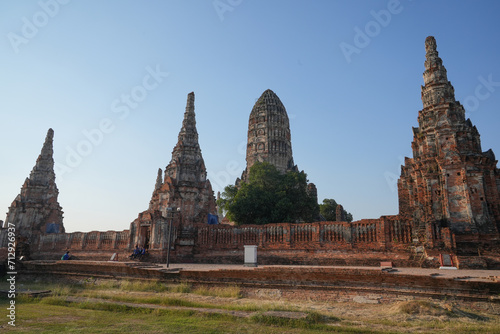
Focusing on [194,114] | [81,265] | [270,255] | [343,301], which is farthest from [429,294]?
[194,114]

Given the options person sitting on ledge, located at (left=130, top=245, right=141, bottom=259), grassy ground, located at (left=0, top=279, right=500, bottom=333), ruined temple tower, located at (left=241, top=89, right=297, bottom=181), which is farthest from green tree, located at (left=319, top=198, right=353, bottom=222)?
grassy ground, located at (left=0, top=279, right=500, bottom=333)

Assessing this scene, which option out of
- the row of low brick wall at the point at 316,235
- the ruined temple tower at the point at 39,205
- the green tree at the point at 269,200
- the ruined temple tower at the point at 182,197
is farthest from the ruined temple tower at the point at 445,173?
the ruined temple tower at the point at 39,205

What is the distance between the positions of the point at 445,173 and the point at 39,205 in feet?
106

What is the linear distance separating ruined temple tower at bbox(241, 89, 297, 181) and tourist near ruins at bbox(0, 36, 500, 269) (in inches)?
797

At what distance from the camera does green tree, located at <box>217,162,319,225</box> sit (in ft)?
91.2

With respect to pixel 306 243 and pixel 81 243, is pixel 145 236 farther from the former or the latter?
pixel 306 243

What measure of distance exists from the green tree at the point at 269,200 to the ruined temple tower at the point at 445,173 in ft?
34.3

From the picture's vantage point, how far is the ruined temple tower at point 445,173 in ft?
50.6

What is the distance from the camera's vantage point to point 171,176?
950 inches

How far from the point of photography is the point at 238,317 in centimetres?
741

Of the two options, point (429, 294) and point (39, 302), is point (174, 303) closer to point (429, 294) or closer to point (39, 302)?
point (39, 302)

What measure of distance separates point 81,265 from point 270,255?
30.2ft

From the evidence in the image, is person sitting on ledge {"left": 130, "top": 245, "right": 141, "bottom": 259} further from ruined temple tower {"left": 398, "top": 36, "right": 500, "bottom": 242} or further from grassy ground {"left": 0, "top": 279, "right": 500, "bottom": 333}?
ruined temple tower {"left": 398, "top": 36, "right": 500, "bottom": 242}

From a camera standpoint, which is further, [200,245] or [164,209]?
[164,209]
